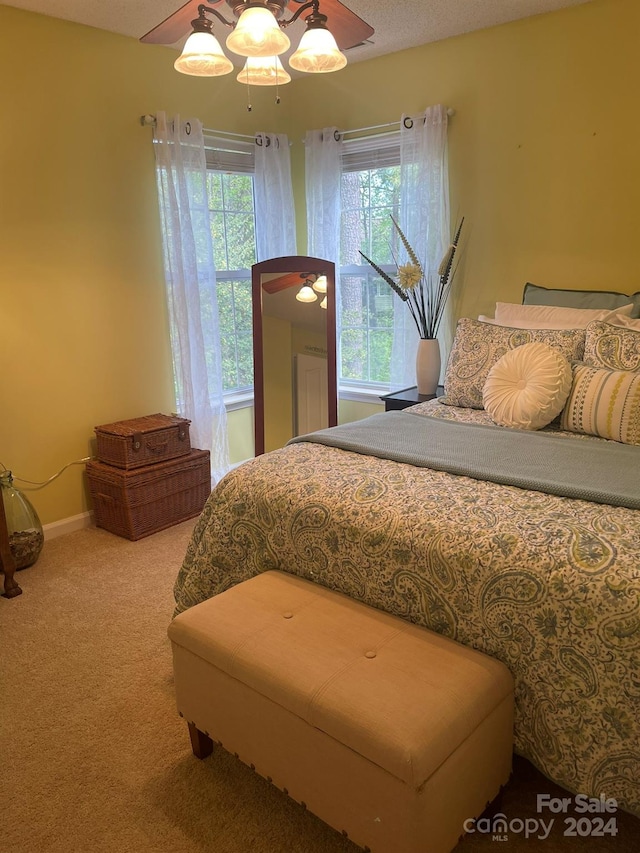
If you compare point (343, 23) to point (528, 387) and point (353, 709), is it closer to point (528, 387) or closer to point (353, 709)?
point (528, 387)

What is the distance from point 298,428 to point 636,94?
2377 mm

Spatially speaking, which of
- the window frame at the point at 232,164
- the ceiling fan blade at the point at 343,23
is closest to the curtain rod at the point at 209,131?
the window frame at the point at 232,164

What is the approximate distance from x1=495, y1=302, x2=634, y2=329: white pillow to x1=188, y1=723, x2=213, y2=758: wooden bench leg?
215cm

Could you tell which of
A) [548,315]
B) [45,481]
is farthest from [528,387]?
[45,481]

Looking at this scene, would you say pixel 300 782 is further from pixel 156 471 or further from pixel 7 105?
pixel 7 105

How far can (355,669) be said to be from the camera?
152 centimetres

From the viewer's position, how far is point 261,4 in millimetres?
1844

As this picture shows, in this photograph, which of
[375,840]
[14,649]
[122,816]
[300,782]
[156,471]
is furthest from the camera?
[156,471]

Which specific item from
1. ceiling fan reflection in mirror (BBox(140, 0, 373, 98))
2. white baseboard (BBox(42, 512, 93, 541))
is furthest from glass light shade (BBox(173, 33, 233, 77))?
white baseboard (BBox(42, 512, 93, 541))

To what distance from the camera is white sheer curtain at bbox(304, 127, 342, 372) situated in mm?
4023

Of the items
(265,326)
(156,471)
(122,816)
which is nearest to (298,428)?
(265,326)

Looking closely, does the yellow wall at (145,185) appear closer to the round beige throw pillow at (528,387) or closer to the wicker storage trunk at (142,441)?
the wicker storage trunk at (142,441)

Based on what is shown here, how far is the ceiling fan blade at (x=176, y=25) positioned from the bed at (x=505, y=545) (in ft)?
4.80

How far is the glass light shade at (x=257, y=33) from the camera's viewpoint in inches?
71.3
